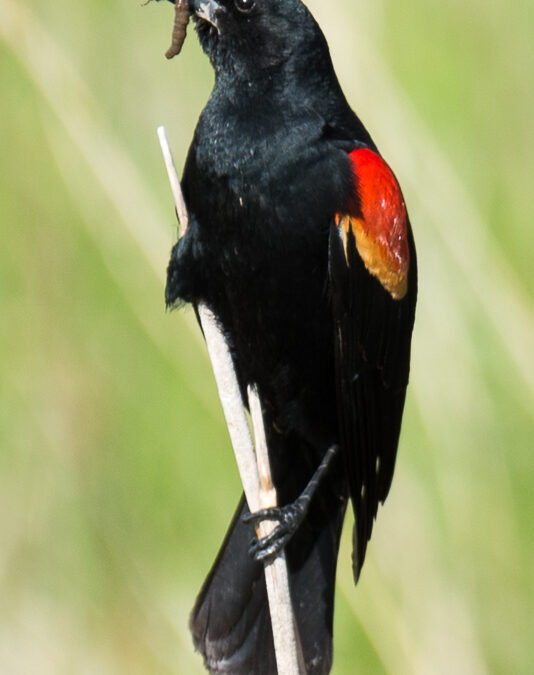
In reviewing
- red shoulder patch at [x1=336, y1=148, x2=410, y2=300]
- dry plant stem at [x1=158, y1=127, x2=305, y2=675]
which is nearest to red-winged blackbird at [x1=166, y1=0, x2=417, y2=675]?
red shoulder patch at [x1=336, y1=148, x2=410, y2=300]

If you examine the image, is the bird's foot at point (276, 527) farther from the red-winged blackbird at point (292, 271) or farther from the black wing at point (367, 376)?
the black wing at point (367, 376)

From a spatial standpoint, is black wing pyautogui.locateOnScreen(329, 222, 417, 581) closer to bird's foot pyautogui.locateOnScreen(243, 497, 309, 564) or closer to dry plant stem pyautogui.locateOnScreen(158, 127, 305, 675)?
bird's foot pyautogui.locateOnScreen(243, 497, 309, 564)

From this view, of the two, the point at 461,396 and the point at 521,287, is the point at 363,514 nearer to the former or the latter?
the point at 461,396

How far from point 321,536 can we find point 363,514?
0.34m

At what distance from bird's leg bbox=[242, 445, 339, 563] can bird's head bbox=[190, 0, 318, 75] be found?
93cm

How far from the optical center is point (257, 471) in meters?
2.26

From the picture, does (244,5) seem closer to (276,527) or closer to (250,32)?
(250,32)

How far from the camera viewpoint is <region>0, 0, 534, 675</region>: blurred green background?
9.00ft

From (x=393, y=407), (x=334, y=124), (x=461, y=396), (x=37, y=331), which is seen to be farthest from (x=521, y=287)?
(x=37, y=331)

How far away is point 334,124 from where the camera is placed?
252 centimetres

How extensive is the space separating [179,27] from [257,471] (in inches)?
37.4

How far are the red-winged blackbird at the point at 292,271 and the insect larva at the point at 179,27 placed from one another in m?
0.04

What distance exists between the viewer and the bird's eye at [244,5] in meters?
2.51

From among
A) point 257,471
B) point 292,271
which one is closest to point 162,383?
point 292,271
